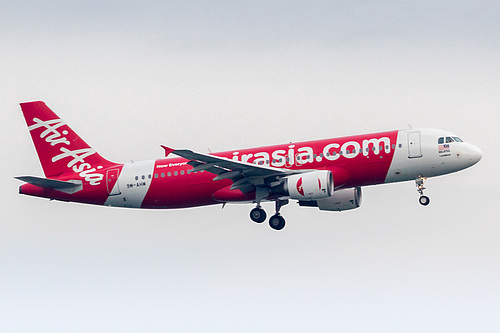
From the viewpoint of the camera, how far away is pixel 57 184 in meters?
66.2

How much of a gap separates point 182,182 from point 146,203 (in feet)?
10.4

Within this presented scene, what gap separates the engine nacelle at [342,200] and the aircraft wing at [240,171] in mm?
5492

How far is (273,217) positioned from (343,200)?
4.82m

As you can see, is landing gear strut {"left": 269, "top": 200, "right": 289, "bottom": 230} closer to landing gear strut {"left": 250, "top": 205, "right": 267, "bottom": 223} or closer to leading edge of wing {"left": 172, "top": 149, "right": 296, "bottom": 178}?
landing gear strut {"left": 250, "top": 205, "right": 267, "bottom": 223}

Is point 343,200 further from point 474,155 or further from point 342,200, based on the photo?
point 474,155

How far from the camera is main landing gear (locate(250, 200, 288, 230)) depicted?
6575 centimetres

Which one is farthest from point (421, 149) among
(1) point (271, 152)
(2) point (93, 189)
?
(2) point (93, 189)

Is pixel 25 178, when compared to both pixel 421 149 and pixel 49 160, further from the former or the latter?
pixel 421 149

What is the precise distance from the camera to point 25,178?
A: 208 feet

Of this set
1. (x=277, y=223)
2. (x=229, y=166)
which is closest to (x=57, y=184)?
(x=229, y=166)

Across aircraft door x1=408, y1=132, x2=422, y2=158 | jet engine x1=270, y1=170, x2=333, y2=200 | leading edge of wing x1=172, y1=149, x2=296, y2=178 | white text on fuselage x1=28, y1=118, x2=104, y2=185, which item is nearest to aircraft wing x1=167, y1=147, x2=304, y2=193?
leading edge of wing x1=172, y1=149, x2=296, y2=178

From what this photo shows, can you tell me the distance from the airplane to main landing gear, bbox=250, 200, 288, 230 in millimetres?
65

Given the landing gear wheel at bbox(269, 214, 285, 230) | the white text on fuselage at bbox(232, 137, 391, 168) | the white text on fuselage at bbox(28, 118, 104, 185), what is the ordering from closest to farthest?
the white text on fuselage at bbox(232, 137, 391, 168), the landing gear wheel at bbox(269, 214, 285, 230), the white text on fuselage at bbox(28, 118, 104, 185)

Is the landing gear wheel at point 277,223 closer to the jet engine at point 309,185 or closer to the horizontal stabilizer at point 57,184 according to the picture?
the jet engine at point 309,185
